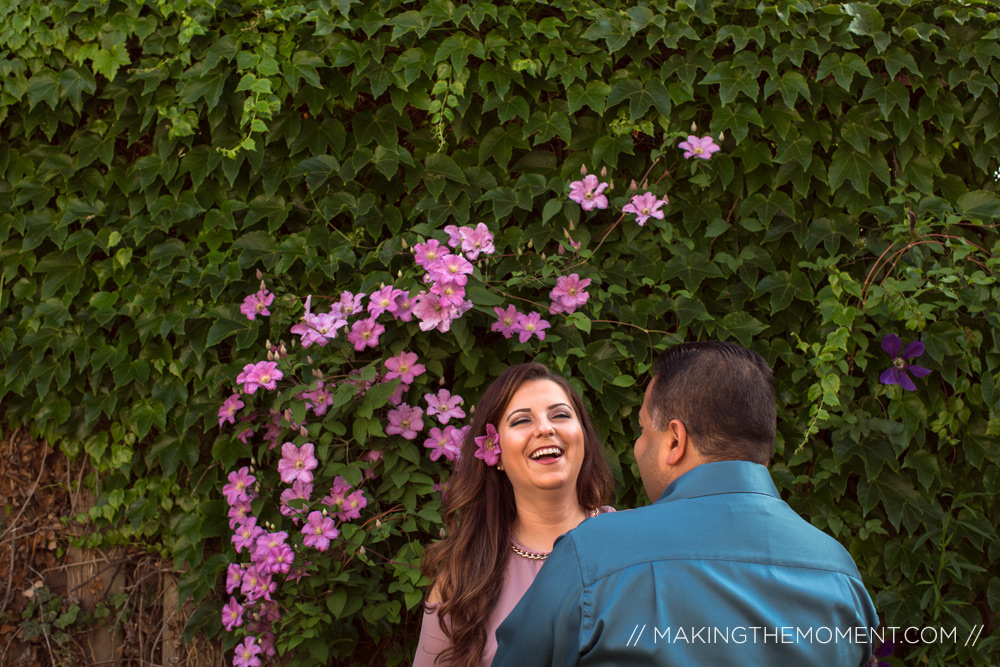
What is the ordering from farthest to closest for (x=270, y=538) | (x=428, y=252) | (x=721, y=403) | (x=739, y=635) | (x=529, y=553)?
(x=428, y=252) → (x=270, y=538) → (x=529, y=553) → (x=721, y=403) → (x=739, y=635)

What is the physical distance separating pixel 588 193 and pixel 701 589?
5.40ft

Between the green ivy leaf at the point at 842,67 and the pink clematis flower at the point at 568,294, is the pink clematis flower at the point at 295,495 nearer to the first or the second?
the pink clematis flower at the point at 568,294

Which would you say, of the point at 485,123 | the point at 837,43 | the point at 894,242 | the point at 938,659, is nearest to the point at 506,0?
the point at 485,123

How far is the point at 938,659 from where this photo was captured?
253 cm

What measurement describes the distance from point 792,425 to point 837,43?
125 cm

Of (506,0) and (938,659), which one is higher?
(506,0)

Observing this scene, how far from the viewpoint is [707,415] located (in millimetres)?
1431

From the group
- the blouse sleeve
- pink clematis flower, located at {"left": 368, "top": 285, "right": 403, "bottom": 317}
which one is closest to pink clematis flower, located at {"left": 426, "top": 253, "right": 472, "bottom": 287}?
pink clematis flower, located at {"left": 368, "top": 285, "right": 403, "bottom": 317}

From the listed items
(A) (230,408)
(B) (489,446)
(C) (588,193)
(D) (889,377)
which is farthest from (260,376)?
(D) (889,377)

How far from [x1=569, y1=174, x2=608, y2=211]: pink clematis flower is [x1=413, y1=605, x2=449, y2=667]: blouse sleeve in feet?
4.30

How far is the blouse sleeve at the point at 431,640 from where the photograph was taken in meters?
2.11

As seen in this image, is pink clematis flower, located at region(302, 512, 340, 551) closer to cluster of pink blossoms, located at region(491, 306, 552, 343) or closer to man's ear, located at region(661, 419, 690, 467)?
cluster of pink blossoms, located at region(491, 306, 552, 343)

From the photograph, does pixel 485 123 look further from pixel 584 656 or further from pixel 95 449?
pixel 584 656

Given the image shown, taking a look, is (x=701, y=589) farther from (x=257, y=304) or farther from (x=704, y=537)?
(x=257, y=304)
